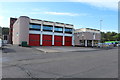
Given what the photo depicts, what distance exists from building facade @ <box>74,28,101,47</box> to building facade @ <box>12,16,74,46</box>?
2.14m

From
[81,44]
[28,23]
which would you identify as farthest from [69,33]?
[28,23]

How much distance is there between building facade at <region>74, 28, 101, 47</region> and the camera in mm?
43559

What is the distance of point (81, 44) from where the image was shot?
4500 cm

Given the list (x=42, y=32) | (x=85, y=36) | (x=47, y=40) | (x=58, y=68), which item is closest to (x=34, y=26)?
(x=42, y=32)

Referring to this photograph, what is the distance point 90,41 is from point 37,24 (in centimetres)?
→ 2264

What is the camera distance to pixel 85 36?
142ft

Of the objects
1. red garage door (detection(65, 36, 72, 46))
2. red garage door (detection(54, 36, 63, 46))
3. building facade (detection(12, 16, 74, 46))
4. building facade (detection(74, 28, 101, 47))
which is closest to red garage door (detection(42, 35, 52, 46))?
building facade (detection(12, 16, 74, 46))

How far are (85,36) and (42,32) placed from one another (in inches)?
Result: 643

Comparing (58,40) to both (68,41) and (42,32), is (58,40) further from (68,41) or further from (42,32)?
(42,32)

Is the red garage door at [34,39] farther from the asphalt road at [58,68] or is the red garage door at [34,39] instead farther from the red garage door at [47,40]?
the asphalt road at [58,68]

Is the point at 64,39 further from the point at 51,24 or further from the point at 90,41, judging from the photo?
the point at 90,41

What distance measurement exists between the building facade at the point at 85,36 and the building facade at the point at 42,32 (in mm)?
2143

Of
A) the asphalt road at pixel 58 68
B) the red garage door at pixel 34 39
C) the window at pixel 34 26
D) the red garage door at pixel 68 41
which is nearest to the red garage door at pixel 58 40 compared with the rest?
the red garage door at pixel 68 41

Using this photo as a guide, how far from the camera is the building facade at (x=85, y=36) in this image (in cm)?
4356
